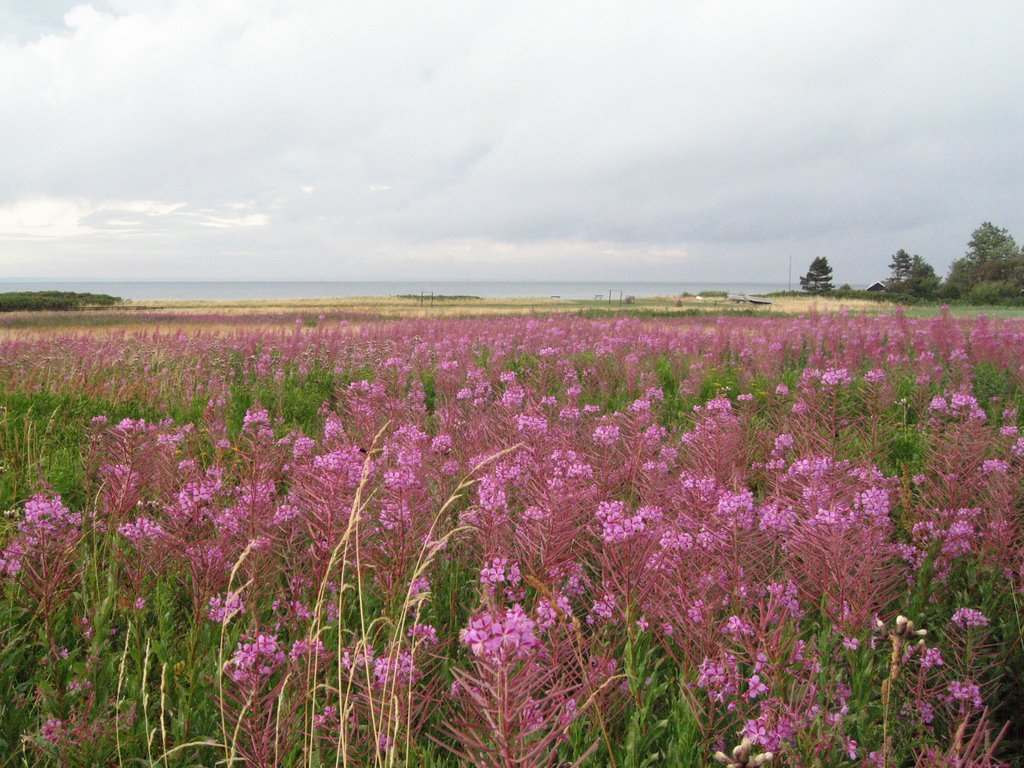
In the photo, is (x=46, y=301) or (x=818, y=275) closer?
(x=46, y=301)

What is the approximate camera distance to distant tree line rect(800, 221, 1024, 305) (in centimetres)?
6303

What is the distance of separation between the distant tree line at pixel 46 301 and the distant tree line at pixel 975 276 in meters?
81.3

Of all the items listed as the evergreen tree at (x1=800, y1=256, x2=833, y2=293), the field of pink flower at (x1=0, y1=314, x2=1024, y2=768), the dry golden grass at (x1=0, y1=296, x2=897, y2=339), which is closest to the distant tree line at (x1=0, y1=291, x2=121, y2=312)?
the dry golden grass at (x1=0, y1=296, x2=897, y2=339)

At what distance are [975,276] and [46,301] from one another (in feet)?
336

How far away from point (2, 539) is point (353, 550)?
2302 millimetres

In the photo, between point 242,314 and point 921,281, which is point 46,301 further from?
point 921,281

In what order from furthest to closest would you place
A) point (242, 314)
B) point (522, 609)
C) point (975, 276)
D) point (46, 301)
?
1. point (975, 276)
2. point (46, 301)
3. point (242, 314)
4. point (522, 609)

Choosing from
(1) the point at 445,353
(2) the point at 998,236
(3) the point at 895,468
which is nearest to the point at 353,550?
(3) the point at 895,468

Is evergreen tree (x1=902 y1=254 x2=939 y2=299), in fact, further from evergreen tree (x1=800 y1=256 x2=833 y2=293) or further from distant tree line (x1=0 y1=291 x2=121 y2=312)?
distant tree line (x1=0 y1=291 x2=121 y2=312)

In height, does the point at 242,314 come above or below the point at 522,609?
above

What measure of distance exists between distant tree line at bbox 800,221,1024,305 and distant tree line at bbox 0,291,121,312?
81.3 metres

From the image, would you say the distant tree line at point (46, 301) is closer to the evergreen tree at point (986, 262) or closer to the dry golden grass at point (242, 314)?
the dry golden grass at point (242, 314)

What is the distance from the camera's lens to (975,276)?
254 ft

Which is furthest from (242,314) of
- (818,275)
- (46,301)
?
(818,275)
